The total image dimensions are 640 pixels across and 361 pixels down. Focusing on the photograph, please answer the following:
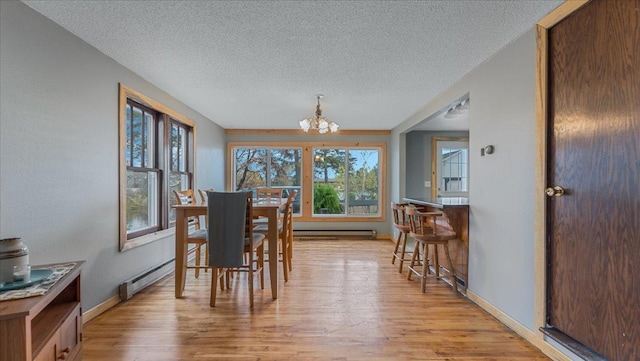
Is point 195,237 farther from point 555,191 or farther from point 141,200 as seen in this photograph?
point 555,191

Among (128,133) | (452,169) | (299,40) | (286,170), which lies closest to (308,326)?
(299,40)

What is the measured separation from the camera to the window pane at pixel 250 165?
5996mm

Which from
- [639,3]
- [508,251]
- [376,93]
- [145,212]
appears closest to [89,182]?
[145,212]

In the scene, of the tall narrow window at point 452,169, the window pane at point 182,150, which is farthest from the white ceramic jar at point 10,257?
the tall narrow window at point 452,169

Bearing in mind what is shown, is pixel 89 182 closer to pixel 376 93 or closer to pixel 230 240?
pixel 230 240

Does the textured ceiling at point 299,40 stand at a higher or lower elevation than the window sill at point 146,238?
higher

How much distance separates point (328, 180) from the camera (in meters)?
6.04

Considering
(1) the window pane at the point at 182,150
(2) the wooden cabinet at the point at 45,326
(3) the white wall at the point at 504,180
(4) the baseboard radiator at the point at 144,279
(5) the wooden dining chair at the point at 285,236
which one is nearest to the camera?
(2) the wooden cabinet at the point at 45,326

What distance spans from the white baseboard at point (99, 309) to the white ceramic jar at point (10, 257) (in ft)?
3.74

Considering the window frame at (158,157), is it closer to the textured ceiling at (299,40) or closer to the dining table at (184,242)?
the textured ceiling at (299,40)

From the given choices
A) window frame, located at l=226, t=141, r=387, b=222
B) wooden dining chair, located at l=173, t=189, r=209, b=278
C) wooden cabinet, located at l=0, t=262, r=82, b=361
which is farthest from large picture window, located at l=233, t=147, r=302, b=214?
wooden cabinet, located at l=0, t=262, r=82, b=361

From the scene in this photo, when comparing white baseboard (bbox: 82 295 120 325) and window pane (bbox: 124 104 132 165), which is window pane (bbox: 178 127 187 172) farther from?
white baseboard (bbox: 82 295 120 325)

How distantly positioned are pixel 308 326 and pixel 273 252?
0.82 m

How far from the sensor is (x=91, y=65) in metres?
2.34
